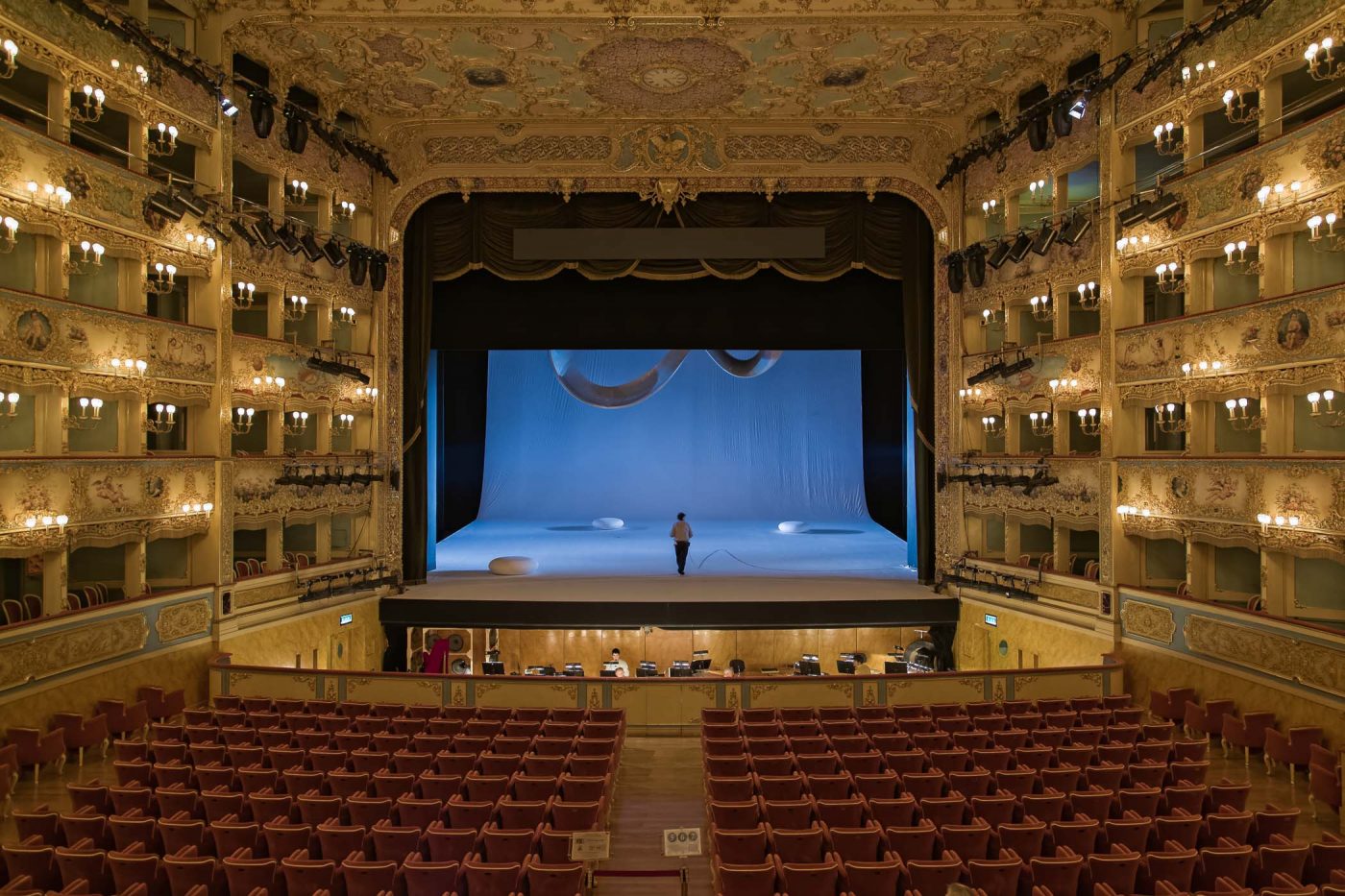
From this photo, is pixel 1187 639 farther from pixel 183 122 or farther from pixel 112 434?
pixel 183 122

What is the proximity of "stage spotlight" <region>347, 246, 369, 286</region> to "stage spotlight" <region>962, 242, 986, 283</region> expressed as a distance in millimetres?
11508

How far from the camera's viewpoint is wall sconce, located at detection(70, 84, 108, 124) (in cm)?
1100

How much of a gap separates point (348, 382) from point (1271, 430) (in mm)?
14859

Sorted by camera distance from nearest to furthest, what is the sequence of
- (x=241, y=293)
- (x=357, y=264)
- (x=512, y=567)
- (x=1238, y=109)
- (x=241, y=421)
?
(x=1238, y=109) → (x=241, y=293) → (x=241, y=421) → (x=357, y=264) → (x=512, y=567)

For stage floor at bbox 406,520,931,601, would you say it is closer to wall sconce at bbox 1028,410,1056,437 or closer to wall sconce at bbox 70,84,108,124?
wall sconce at bbox 1028,410,1056,437

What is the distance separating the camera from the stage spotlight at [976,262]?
1638 cm

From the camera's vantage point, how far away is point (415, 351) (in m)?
17.6

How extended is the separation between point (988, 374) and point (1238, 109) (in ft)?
18.4

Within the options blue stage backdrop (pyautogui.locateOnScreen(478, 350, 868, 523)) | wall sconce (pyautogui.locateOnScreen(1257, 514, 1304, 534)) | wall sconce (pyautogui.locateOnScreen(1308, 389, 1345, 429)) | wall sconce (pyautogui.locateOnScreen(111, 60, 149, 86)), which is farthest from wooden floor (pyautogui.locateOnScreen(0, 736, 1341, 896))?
blue stage backdrop (pyautogui.locateOnScreen(478, 350, 868, 523))

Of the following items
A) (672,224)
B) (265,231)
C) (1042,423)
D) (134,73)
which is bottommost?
(1042,423)

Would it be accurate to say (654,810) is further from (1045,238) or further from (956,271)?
(956,271)

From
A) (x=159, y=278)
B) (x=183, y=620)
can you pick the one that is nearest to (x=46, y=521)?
(x=183, y=620)

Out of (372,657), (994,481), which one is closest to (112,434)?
(372,657)

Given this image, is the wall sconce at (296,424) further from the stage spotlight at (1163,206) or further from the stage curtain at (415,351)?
the stage spotlight at (1163,206)
